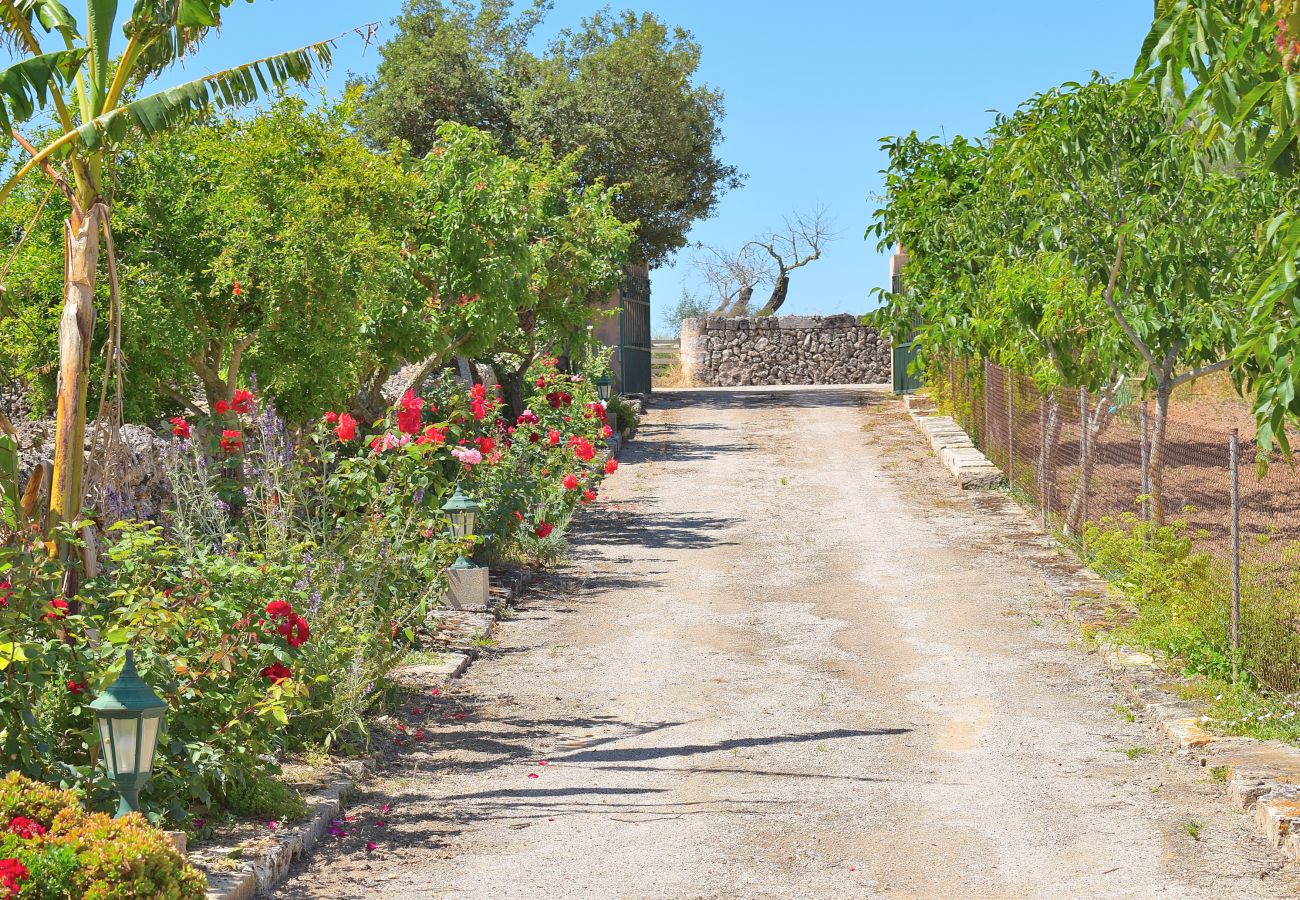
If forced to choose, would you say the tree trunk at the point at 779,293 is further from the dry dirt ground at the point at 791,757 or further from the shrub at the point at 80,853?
the shrub at the point at 80,853

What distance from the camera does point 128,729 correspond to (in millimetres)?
4941

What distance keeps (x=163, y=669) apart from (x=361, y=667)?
220 centimetres

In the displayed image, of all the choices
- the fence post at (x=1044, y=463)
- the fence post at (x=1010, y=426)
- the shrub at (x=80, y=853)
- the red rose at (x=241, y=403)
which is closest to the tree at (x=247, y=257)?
the red rose at (x=241, y=403)

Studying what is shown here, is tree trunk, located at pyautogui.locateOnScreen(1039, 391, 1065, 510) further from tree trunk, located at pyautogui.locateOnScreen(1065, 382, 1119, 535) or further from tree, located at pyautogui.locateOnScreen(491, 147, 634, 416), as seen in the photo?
tree, located at pyautogui.locateOnScreen(491, 147, 634, 416)

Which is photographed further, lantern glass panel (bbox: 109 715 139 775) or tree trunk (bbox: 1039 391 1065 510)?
tree trunk (bbox: 1039 391 1065 510)

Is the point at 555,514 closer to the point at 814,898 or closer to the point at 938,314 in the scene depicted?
the point at 938,314

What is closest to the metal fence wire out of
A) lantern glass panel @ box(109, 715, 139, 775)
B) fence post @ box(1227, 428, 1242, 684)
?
fence post @ box(1227, 428, 1242, 684)

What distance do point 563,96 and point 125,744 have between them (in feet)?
78.4

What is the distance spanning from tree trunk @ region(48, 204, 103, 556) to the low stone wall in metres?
32.6

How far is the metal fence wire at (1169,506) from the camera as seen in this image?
28.5 ft

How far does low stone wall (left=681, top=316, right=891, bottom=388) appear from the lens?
38.8 m

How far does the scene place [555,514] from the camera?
539 inches

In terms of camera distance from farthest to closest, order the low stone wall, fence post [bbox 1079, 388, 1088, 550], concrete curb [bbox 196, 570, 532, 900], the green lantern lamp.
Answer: the low stone wall, fence post [bbox 1079, 388, 1088, 550], the green lantern lamp, concrete curb [bbox 196, 570, 532, 900]

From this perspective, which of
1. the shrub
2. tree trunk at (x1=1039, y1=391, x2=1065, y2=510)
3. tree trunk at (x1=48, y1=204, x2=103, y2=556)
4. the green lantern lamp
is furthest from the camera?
tree trunk at (x1=1039, y1=391, x2=1065, y2=510)
